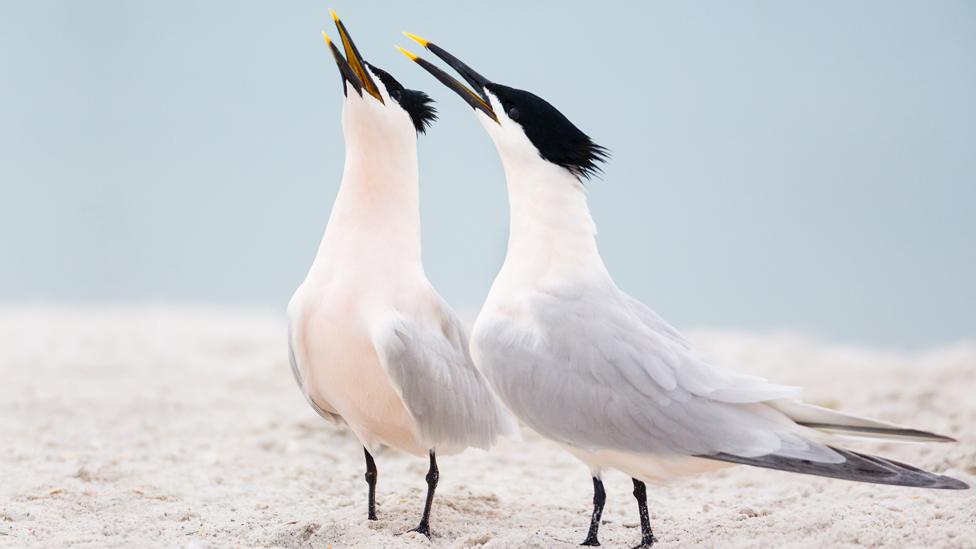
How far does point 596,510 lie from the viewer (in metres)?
3.74

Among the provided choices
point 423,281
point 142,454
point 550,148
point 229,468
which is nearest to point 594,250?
point 550,148

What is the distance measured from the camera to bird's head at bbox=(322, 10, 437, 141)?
405 cm

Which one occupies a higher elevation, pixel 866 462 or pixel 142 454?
pixel 866 462

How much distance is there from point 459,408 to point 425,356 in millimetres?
274

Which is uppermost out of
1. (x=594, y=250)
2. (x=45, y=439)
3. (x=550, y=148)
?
(x=550, y=148)

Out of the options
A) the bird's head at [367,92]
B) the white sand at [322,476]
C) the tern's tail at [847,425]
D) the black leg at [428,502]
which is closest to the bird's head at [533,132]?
the bird's head at [367,92]

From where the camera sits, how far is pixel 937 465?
5145 millimetres

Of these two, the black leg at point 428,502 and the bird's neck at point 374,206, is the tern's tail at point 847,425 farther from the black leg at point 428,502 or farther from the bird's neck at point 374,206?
the bird's neck at point 374,206

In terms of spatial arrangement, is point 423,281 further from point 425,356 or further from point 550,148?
point 550,148

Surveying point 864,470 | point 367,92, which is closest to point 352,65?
point 367,92

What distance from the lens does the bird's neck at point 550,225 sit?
12.1ft

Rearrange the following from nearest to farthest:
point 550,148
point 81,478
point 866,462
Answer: point 866,462
point 550,148
point 81,478

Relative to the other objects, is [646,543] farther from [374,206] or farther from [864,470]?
[374,206]

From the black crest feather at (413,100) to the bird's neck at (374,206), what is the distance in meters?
0.12
